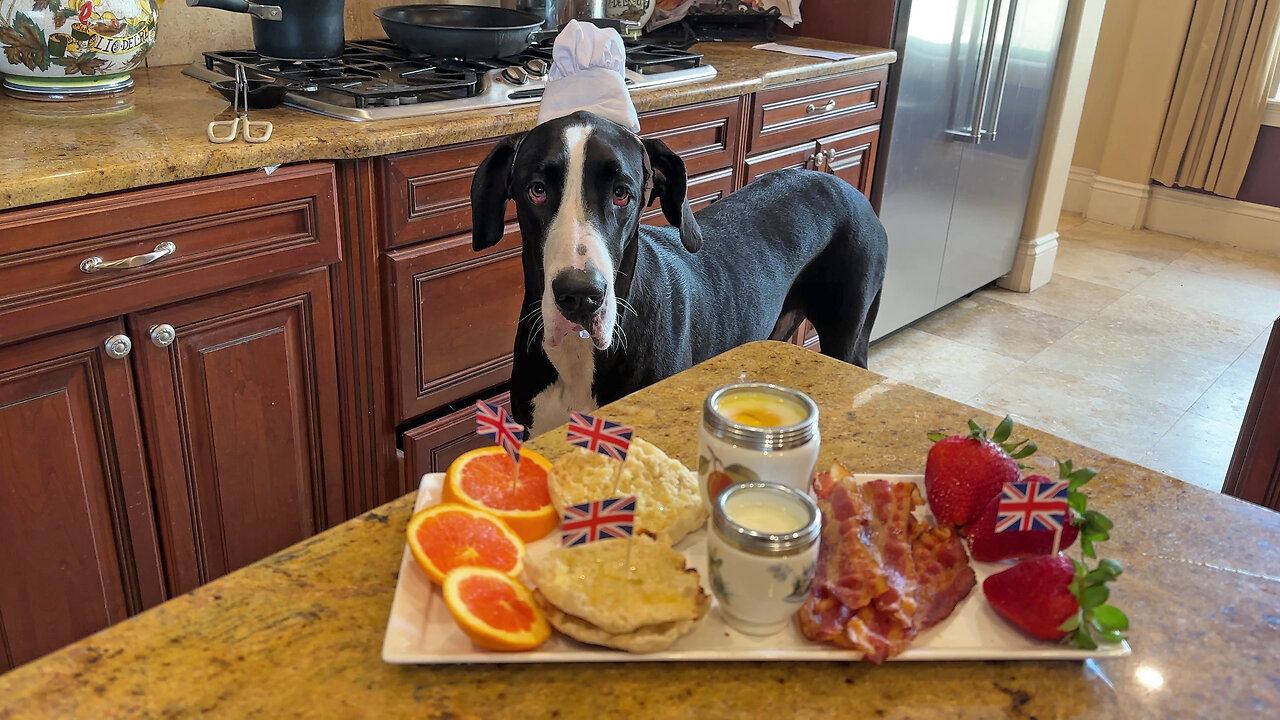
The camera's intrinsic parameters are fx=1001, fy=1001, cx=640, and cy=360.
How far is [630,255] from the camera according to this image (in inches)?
67.2

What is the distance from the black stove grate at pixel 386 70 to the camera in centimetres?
199

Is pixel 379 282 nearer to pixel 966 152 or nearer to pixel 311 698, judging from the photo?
pixel 311 698

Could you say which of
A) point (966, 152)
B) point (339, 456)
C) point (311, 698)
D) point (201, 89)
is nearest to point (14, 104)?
point (201, 89)

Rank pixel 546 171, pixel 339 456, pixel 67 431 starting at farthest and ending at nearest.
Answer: pixel 339 456 → pixel 67 431 → pixel 546 171

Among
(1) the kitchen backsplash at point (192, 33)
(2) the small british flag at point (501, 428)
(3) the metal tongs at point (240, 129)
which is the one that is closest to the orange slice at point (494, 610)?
(2) the small british flag at point (501, 428)

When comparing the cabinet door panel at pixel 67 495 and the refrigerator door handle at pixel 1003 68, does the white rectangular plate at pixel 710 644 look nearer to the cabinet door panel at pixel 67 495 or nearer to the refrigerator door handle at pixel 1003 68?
the cabinet door panel at pixel 67 495

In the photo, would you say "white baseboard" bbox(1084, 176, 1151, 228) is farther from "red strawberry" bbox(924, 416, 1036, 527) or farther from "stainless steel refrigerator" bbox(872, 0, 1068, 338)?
"red strawberry" bbox(924, 416, 1036, 527)

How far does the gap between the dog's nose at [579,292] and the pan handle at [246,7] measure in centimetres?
99

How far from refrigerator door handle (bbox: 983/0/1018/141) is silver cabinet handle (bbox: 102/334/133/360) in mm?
3049

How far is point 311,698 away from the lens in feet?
2.32

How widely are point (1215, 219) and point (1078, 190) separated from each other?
2.31 feet

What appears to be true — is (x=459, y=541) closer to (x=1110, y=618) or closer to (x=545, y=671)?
(x=545, y=671)

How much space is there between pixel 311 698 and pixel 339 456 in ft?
4.80

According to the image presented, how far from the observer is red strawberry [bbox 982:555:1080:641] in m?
0.76
